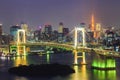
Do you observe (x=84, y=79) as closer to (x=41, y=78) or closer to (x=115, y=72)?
(x=41, y=78)

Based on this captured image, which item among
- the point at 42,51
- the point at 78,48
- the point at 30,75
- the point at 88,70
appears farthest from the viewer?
the point at 42,51

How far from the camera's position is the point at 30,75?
32031 mm

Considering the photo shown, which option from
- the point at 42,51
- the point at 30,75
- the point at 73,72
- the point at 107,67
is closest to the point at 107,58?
the point at 107,67

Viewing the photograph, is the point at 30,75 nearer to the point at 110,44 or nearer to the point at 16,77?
the point at 16,77

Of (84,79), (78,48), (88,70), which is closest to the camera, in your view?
(84,79)

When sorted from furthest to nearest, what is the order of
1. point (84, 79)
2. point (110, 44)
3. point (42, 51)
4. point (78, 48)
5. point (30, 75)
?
1. point (42, 51)
2. point (110, 44)
3. point (78, 48)
4. point (30, 75)
5. point (84, 79)

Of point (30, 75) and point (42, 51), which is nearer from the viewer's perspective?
point (30, 75)

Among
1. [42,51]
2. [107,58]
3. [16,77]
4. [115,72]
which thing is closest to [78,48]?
[107,58]

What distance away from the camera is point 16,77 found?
31000 millimetres

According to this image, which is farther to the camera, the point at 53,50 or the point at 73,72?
the point at 53,50

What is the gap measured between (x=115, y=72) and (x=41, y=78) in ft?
20.0

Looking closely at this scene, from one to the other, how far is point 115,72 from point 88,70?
2.07m

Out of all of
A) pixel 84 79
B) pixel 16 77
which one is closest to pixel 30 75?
pixel 16 77

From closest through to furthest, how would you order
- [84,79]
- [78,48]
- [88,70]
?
[84,79]
[88,70]
[78,48]
